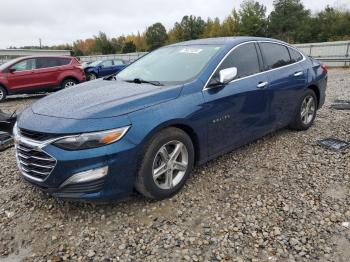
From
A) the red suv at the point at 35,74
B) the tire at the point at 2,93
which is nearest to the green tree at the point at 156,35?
the red suv at the point at 35,74

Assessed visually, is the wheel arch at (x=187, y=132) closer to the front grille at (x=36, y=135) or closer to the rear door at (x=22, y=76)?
the front grille at (x=36, y=135)

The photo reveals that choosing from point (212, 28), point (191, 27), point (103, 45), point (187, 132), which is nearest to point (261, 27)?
point (212, 28)

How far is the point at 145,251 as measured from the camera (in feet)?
9.04

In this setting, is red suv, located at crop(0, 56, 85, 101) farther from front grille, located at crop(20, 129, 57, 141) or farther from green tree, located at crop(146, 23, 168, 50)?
green tree, located at crop(146, 23, 168, 50)

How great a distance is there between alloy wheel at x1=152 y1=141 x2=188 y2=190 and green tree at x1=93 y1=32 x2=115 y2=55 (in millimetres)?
65338

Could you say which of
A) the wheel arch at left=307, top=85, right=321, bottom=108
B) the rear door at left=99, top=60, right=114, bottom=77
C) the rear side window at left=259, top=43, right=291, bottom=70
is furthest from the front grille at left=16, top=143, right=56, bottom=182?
the rear door at left=99, top=60, right=114, bottom=77

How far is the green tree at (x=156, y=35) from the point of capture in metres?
60.3

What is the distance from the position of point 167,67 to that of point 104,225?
2036mm

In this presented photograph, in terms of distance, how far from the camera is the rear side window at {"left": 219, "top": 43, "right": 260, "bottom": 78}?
13.3 feet

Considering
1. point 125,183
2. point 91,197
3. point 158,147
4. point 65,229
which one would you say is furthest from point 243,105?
point 65,229

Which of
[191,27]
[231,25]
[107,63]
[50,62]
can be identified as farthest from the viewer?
[191,27]

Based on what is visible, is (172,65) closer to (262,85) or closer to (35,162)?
(262,85)

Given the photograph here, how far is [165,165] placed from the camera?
11.1 ft

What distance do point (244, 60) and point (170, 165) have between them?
5.91 feet
